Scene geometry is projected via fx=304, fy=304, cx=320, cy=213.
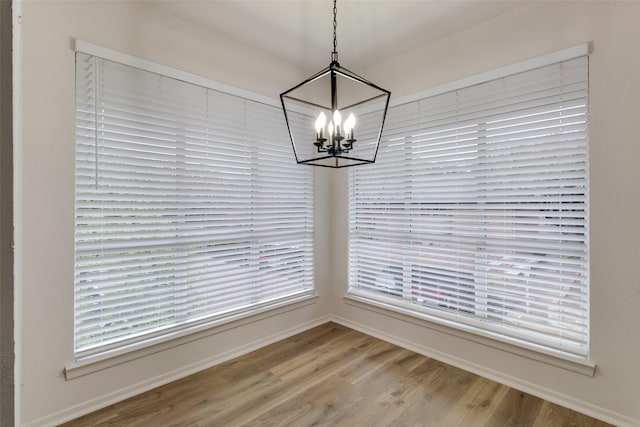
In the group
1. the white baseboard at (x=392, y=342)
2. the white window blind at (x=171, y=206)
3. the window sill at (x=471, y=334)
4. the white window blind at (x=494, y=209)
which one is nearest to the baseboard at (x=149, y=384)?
the white baseboard at (x=392, y=342)

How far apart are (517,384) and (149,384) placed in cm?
271

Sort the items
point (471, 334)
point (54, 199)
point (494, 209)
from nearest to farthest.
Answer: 1. point (54, 199)
2. point (494, 209)
3. point (471, 334)

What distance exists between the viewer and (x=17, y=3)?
429 millimetres

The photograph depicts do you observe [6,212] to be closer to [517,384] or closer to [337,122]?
[337,122]

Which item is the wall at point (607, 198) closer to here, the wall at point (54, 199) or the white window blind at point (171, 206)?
the white window blind at point (171, 206)

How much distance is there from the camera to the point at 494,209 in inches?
93.0

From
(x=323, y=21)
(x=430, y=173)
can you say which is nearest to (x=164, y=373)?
(x=430, y=173)

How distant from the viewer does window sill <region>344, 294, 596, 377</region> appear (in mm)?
2018

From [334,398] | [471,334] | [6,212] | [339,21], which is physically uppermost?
[339,21]

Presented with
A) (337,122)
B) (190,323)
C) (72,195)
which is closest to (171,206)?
(72,195)

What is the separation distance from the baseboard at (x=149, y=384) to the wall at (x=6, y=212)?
2.13 metres

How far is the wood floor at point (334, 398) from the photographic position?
6.32ft

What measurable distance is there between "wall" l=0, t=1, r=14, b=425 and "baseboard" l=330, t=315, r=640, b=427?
281cm

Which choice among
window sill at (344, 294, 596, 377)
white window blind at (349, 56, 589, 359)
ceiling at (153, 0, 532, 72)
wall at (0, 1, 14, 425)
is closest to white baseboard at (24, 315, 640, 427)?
window sill at (344, 294, 596, 377)
